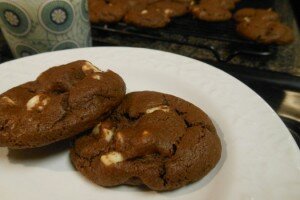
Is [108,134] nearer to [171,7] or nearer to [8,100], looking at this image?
[8,100]

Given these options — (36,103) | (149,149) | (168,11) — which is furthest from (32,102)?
(168,11)

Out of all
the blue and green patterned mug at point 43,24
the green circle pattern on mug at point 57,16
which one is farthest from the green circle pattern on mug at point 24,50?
the green circle pattern on mug at point 57,16

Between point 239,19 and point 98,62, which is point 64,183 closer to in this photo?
point 98,62

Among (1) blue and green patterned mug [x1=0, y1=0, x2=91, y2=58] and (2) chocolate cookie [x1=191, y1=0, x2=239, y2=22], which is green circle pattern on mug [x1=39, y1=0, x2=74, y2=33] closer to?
(1) blue and green patterned mug [x1=0, y1=0, x2=91, y2=58]

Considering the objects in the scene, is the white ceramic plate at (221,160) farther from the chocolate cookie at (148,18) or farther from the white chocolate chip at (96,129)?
the chocolate cookie at (148,18)

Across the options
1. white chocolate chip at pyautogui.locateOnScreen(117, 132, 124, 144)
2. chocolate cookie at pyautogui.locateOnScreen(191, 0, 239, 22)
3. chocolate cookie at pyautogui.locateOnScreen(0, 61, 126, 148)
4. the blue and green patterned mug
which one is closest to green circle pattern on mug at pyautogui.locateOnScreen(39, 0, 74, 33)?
the blue and green patterned mug

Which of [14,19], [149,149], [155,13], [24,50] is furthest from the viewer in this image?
[155,13]
